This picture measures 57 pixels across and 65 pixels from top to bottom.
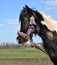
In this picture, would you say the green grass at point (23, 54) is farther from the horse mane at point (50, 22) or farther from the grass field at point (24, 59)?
the horse mane at point (50, 22)

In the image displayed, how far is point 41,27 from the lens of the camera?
7.97m

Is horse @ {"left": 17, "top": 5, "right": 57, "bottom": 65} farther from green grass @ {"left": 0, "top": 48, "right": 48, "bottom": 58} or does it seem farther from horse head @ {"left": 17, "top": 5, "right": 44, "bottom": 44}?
A: green grass @ {"left": 0, "top": 48, "right": 48, "bottom": 58}

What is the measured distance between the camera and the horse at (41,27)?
7730mm

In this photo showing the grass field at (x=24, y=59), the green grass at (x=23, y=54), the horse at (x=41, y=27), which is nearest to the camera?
the horse at (x=41, y=27)

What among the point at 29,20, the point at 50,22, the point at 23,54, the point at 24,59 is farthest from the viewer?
the point at 23,54

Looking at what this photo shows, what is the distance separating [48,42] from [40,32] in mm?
315

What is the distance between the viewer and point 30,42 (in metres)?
7.91

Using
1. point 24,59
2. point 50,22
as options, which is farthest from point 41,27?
point 24,59

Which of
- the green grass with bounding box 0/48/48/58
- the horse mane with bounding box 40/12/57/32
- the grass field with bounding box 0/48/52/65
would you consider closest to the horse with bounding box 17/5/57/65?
the horse mane with bounding box 40/12/57/32

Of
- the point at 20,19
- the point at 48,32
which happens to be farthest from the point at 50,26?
the point at 20,19

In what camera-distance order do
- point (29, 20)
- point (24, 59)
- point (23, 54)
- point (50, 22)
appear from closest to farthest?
point (50, 22), point (29, 20), point (24, 59), point (23, 54)

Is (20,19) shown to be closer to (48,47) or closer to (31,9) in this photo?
(31,9)

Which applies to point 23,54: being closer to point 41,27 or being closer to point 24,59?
point 24,59

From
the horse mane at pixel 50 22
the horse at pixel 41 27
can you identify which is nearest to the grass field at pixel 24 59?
the horse at pixel 41 27
